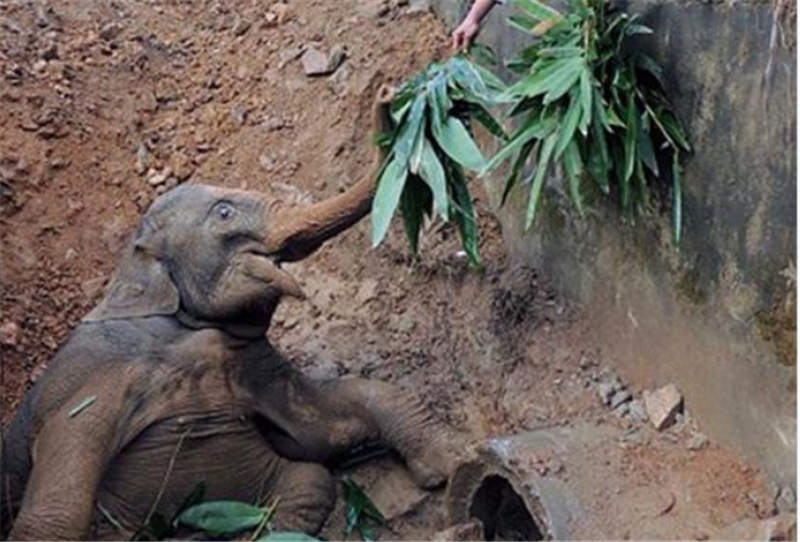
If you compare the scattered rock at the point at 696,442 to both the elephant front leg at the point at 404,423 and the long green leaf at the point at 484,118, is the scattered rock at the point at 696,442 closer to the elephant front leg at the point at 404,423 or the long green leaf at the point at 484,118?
the elephant front leg at the point at 404,423

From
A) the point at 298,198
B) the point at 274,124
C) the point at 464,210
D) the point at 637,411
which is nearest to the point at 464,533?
the point at 637,411

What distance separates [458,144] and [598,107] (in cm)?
31

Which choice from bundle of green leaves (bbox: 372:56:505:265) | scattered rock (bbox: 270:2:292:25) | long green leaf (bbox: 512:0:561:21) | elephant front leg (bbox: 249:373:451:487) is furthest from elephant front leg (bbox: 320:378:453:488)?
scattered rock (bbox: 270:2:292:25)

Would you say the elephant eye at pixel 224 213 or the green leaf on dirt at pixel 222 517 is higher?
the elephant eye at pixel 224 213

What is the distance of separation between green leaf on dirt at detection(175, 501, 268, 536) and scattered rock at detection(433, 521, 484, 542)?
18.1 inches

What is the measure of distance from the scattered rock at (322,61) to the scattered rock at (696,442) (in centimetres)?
181

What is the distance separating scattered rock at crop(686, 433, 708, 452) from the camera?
3611 millimetres

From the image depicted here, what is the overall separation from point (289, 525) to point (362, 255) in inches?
35.7

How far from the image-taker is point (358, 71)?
489cm

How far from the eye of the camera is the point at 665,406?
3.73 meters

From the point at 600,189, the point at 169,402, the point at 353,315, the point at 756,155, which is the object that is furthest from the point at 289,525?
the point at 756,155

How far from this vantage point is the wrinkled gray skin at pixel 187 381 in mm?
3791

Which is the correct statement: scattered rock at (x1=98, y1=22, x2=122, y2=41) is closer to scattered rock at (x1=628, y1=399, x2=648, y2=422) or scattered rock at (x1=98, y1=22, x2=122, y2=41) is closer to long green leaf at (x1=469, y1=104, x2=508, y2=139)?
long green leaf at (x1=469, y1=104, x2=508, y2=139)

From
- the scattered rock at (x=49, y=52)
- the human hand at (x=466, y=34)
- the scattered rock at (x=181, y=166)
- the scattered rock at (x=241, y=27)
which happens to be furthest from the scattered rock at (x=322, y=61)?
the human hand at (x=466, y=34)
